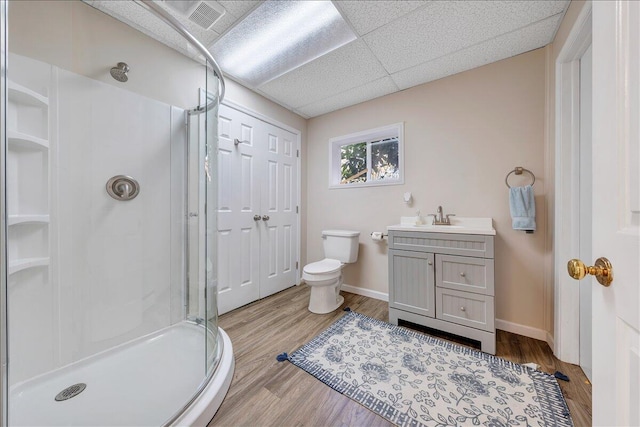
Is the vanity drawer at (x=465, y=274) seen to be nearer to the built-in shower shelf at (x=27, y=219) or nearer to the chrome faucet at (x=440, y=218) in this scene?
the chrome faucet at (x=440, y=218)

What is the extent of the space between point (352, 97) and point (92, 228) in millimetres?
2444

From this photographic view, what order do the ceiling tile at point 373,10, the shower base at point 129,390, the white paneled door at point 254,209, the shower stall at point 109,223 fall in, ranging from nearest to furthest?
1. the shower base at point 129,390
2. the shower stall at point 109,223
3. the ceiling tile at point 373,10
4. the white paneled door at point 254,209

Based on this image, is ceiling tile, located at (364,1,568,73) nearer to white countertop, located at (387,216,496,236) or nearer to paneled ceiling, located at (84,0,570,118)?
paneled ceiling, located at (84,0,570,118)

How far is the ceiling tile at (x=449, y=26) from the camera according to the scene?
1401 mm

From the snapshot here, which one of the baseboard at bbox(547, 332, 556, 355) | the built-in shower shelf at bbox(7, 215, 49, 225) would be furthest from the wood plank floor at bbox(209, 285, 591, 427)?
the built-in shower shelf at bbox(7, 215, 49, 225)

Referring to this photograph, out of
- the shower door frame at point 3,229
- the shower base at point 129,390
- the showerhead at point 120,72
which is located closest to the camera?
the shower door frame at point 3,229

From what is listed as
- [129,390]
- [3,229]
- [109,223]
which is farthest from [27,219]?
[129,390]

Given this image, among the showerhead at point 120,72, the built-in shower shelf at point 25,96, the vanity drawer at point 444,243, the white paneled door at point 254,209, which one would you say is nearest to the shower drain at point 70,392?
the white paneled door at point 254,209

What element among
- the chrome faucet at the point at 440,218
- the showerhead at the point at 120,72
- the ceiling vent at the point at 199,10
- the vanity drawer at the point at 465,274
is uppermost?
the ceiling vent at the point at 199,10

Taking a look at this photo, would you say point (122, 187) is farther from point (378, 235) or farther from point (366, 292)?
point (366, 292)

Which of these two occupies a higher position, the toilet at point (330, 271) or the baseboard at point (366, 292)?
the toilet at point (330, 271)

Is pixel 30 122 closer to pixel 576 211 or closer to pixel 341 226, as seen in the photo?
pixel 341 226

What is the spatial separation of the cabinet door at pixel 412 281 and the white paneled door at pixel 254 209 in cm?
131
